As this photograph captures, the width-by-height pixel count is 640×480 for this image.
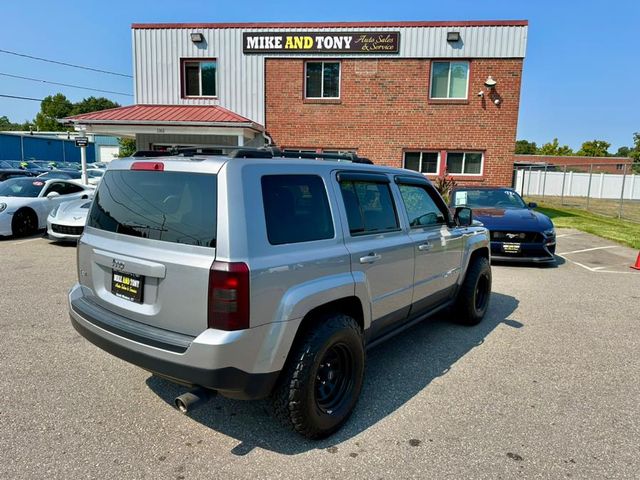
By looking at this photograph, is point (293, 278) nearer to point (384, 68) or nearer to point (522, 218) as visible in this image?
point (522, 218)

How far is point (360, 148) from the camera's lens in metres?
16.0

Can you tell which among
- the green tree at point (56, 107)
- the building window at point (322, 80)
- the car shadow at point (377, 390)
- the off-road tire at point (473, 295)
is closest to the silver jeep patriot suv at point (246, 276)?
the car shadow at point (377, 390)

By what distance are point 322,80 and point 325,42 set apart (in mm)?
1239

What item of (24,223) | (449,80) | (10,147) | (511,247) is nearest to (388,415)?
(511,247)

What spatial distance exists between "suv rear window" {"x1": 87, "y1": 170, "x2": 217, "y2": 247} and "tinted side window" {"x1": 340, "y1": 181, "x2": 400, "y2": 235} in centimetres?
108

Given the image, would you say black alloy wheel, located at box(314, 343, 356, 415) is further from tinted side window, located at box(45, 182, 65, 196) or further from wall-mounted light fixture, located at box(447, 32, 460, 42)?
wall-mounted light fixture, located at box(447, 32, 460, 42)

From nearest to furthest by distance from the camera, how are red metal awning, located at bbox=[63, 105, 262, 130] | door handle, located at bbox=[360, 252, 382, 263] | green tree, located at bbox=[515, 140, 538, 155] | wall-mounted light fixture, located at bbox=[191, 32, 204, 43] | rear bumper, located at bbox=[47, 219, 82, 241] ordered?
door handle, located at bbox=[360, 252, 382, 263] < rear bumper, located at bbox=[47, 219, 82, 241] < red metal awning, located at bbox=[63, 105, 262, 130] < wall-mounted light fixture, located at bbox=[191, 32, 204, 43] < green tree, located at bbox=[515, 140, 538, 155]

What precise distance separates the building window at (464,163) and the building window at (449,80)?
1957mm

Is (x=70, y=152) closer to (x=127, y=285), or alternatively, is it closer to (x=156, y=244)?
→ (x=127, y=285)

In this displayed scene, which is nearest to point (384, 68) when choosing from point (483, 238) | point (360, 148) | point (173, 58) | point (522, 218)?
point (360, 148)

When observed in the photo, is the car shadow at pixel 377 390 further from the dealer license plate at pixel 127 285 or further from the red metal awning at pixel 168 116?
the red metal awning at pixel 168 116

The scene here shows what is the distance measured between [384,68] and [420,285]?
13204mm

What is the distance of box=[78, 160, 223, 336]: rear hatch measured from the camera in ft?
8.23

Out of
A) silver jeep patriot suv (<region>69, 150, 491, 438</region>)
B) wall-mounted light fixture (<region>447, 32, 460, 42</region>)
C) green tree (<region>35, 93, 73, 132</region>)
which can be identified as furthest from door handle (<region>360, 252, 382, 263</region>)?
green tree (<region>35, 93, 73, 132</region>)
